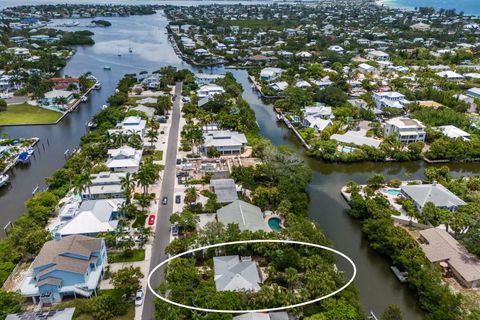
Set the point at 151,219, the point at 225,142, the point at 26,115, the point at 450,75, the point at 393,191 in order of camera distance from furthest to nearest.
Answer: the point at 450,75
the point at 26,115
the point at 225,142
the point at 393,191
the point at 151,219

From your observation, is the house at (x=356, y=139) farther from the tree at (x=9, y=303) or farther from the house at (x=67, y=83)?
the house at (x=67, y=83)

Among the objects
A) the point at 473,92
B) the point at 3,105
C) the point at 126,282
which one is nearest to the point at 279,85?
the point at 473,92

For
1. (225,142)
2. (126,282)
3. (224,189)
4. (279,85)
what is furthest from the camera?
(279,85)

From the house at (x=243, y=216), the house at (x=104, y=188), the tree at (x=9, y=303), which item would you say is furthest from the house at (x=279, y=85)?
the tree at (x=9, y=303)

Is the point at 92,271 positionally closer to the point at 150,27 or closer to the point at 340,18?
the point at 150,27

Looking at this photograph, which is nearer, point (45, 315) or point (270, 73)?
point (45, 315)

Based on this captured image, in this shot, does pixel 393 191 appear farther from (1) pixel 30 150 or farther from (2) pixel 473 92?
(1) pixel 30 150

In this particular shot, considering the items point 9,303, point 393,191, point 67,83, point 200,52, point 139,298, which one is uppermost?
point 9,303

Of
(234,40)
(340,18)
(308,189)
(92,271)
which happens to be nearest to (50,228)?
(92,271)

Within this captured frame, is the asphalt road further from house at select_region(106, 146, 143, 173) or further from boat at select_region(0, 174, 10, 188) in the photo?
boat at select_region(0, 174, 10, 188)
